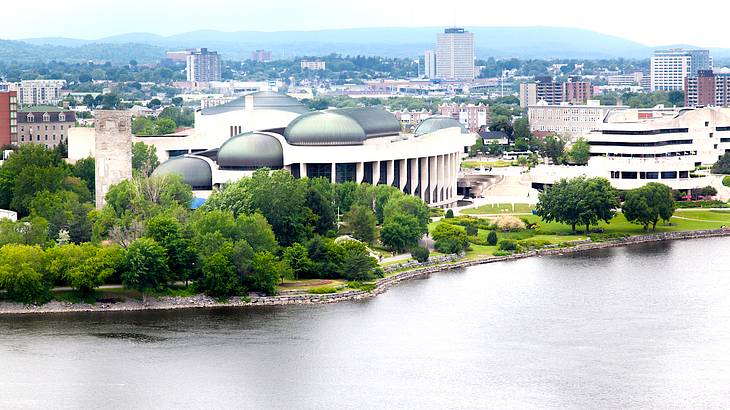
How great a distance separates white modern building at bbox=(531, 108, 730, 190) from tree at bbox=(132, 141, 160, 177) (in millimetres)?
18546

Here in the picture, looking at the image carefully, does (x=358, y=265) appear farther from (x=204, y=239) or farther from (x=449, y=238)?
(x=449, y=238)

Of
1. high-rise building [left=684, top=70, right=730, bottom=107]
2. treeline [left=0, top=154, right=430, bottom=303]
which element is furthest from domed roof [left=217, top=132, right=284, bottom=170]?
high-rise building [left=684, top=70, right=730, bottom=107]

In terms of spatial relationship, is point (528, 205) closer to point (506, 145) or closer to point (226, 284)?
point (226, 284)

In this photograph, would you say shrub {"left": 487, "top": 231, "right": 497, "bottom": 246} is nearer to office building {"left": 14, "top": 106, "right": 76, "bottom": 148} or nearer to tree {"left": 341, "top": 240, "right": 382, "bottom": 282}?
tree {"left": 341, "top": 240, "right": 382, "bottom": 282}

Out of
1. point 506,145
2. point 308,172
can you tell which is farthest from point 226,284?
point 506,145

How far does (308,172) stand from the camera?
7138cm

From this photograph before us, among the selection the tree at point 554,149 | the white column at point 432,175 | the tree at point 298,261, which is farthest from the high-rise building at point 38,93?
the tree at point 298,261

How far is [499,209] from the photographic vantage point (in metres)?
74.6

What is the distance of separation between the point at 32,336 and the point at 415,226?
1903cm

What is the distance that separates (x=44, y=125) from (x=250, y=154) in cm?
3347

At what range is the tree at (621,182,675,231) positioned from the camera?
6850 centimetres

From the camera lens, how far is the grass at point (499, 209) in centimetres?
7350

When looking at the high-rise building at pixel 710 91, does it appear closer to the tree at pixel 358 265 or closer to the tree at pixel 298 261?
the tree at pixel 358 265

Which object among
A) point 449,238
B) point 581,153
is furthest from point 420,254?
point 581,153
